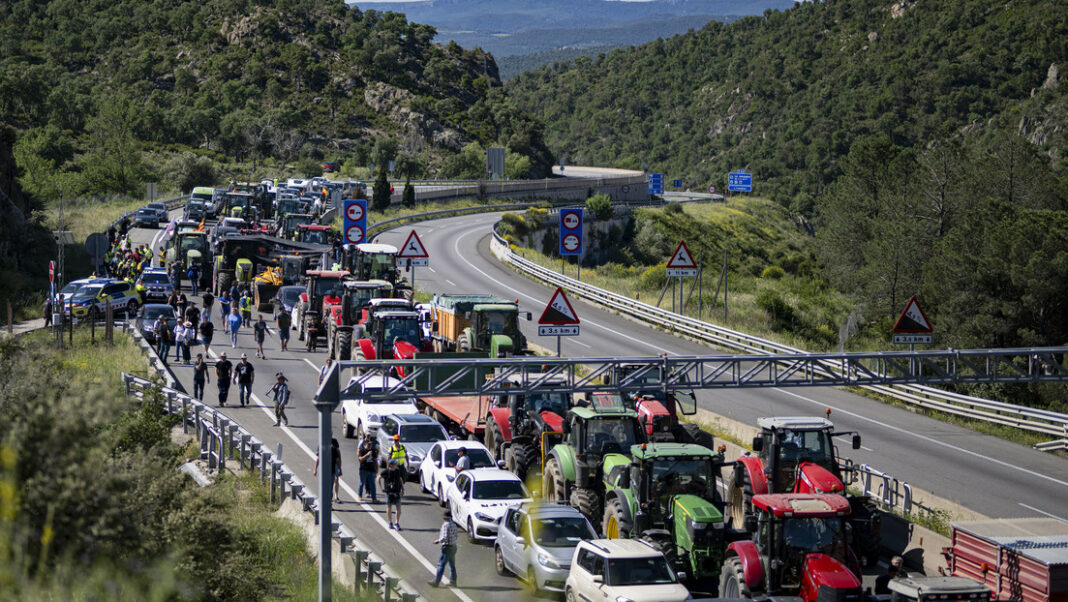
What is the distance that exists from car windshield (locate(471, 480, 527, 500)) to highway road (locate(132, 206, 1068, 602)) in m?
0.92

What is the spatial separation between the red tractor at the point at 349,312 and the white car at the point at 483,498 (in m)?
13.2

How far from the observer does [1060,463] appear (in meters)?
26.9

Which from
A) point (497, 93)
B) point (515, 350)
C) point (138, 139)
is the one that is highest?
point (497, 93)

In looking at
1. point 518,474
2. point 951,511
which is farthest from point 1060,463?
point 518,474

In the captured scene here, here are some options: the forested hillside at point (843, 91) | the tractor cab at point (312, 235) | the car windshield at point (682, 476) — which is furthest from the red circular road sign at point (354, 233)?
the forested hillside at point (843, 91)

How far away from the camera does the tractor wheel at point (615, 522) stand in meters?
17.4

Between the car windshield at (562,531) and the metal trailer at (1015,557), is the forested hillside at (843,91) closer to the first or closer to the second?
Answer: the metal trailer at (1015,557)

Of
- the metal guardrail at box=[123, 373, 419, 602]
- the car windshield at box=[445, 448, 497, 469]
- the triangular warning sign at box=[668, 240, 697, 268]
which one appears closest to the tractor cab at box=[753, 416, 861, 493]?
the car windshield at box=[445, 448, 497, 469]

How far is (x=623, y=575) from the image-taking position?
15047 millimetres

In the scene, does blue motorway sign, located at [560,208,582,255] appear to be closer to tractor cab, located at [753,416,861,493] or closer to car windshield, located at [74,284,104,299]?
tractor cab, located at [753,416,861,493]

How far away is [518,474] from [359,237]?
17.8 m

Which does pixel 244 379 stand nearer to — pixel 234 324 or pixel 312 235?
pixel 234 324

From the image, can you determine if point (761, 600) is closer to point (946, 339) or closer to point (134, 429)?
point (134, 429)

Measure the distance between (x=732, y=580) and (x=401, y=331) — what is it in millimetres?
17429
